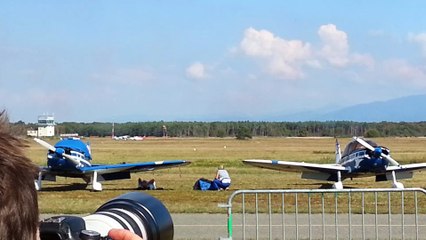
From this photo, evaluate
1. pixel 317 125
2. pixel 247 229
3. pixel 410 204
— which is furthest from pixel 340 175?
pixel 317 125

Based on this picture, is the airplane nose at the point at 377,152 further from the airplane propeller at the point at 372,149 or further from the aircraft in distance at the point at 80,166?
the aircraft in distance at the point at 80,166

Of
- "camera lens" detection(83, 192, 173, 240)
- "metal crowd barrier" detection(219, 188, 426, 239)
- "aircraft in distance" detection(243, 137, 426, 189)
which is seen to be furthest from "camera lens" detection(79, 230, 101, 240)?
"aircraft in distance" detection(243, 137, 426, 189)

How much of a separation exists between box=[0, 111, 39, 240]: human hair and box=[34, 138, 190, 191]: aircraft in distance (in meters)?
21.3

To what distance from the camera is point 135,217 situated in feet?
5.66

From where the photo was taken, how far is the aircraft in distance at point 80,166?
23016 millimetres

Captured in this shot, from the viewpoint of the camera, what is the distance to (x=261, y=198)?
1439 cm

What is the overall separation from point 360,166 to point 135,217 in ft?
72.8

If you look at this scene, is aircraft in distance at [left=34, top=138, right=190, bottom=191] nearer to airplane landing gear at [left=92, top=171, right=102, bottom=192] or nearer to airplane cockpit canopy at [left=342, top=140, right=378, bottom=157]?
airplane landing gear at [left=92, top=171, right=102, bottom=192]

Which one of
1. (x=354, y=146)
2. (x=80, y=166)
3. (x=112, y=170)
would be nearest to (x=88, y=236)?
(x=80, y=166)

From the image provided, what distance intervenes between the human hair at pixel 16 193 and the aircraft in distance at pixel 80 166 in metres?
21.3

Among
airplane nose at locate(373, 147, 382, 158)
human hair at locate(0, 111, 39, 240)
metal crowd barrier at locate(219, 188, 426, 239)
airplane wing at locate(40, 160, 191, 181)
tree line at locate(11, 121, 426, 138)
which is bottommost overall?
metal crowd barrier at locate(219, 188, 426, 239)

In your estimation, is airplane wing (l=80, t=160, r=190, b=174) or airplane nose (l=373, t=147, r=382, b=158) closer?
airplane nose (l=373, t=147, r=382, b=158)

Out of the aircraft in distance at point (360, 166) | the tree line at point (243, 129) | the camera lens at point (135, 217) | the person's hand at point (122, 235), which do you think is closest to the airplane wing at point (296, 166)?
the aircraft in distance at point (360, 166)

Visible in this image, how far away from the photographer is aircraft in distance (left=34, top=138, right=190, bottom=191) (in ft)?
75.5
